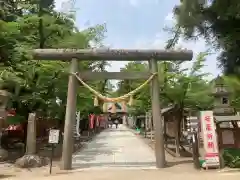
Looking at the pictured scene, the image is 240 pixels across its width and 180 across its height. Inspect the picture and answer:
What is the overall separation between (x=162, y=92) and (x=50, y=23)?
688 cm

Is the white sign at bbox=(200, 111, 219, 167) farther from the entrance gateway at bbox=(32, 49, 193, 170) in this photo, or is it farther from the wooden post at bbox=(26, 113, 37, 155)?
the wooden post at bbox=(26, 113, 37, 155)

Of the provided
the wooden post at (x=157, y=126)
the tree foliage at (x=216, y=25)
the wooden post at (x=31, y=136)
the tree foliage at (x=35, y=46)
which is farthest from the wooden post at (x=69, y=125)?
the tree foliage at (x=216, y=25)

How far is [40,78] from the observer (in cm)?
1573

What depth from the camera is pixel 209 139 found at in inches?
470

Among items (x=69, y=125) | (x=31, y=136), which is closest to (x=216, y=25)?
(x=69, y=125)

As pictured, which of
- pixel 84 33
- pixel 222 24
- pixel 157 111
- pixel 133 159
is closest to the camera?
pixel 222 24

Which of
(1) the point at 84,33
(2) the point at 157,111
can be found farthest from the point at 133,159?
(1) the point at 84,33

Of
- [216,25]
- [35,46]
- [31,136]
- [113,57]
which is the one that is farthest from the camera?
[35,46]

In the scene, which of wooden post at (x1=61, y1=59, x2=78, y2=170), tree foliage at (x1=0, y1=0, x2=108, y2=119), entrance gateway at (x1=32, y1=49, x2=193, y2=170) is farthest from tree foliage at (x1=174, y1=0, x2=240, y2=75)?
tree foliage at (x1=0, y1=0, x2=108, y2=119)

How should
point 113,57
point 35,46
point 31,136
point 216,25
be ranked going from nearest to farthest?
point 216,25 → point 113,57 → point 31,136 → point 35,46

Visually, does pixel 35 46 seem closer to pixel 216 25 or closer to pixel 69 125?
pixel 69 125

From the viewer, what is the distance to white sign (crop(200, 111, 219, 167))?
38.4 ft

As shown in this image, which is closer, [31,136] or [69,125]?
[69,125]

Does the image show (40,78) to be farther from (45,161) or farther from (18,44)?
(45,161)
